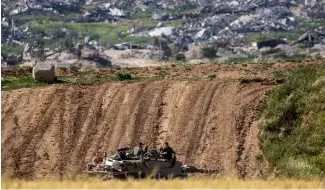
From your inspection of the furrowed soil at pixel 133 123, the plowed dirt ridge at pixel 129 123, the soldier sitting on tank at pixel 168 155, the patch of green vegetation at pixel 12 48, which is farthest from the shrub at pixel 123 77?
the patch of green vegetation at pixel 12 48

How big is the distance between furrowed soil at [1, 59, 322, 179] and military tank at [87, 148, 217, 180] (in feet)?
19.2

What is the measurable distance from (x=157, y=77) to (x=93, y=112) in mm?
7566

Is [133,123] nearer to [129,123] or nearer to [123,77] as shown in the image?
[129,123]

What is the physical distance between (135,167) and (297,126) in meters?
12.9

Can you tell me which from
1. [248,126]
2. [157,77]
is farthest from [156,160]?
[157,77]

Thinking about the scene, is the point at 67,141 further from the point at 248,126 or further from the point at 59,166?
the point at 248,126

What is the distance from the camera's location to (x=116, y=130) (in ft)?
174

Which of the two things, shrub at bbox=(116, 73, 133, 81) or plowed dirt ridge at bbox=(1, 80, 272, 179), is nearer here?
plowed dirt ridge at bbox=(1, 80, 272, 179)

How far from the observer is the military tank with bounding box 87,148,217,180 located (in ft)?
136

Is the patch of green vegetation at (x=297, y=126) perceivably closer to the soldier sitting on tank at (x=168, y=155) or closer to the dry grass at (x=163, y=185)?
the soldier sitting on tank at (x=168, y=155)

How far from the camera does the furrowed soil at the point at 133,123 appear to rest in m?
49.9

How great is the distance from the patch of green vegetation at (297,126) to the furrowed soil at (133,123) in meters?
0.87

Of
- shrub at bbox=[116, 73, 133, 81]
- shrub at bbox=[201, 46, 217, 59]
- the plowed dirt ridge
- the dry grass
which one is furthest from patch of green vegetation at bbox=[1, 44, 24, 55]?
the dry grass

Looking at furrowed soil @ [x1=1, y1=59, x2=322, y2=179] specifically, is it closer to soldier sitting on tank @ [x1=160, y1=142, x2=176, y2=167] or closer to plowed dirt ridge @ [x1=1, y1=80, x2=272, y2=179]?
plowed dirt ridge @ [x1=1, y1=80, x2=272, y2=179]
